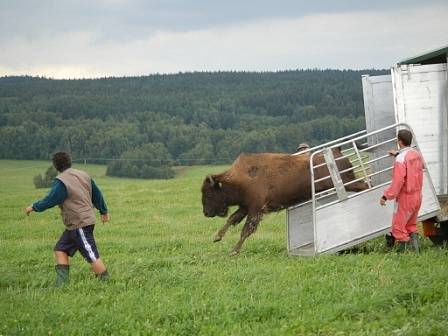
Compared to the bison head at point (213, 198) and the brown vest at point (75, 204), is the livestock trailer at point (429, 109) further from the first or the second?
the brown vest at point (75, 204)

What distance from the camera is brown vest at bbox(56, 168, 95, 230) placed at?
34.7 feet

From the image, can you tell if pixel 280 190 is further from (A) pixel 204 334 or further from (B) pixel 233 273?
(A) pixel 204 334

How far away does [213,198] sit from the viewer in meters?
14.3

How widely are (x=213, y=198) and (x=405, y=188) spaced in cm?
404

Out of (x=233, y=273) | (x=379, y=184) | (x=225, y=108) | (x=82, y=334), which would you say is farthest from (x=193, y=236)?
(x=225, y=108)

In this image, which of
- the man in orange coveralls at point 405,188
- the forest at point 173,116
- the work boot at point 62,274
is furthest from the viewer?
the forest at point 173,116

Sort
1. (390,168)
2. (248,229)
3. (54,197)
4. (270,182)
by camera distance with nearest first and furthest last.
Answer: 1. (54,197)
2. (390,168)
3. (248,229)
4. (270,182)

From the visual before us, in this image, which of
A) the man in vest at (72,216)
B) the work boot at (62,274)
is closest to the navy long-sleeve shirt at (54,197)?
the man in vest at (72,216)

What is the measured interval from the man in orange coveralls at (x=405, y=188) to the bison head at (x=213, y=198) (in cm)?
357

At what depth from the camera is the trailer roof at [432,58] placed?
40.4ft

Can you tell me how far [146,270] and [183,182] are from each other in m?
22.7

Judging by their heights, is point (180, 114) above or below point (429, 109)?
below

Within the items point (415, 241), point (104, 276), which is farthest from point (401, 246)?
point (104, 276)

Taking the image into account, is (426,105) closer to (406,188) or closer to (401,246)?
(406,188)
